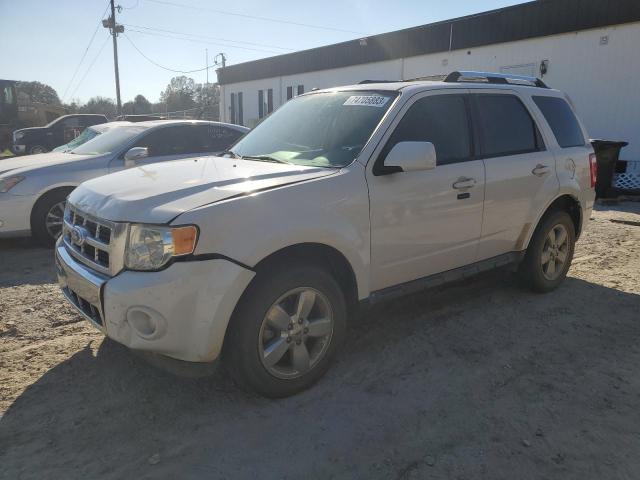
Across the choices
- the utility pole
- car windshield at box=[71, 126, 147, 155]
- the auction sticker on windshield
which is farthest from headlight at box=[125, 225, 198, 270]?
the utility pole

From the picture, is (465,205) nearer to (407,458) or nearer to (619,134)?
(407,458)

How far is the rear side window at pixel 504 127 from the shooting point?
13.6 ft

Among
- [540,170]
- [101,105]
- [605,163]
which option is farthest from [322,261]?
[101,105]

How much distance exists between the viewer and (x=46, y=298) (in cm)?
465

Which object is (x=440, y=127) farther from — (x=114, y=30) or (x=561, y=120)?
(x=114, y=30)

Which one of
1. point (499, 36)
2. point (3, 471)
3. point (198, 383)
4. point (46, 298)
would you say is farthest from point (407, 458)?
point (499, 36)

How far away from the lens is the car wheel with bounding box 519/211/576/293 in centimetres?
476

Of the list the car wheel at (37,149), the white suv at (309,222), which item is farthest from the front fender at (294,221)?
the car wheel at (37,149)

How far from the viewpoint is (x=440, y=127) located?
3824 mm

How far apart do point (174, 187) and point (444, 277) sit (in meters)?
2.15

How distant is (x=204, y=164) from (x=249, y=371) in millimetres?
1633

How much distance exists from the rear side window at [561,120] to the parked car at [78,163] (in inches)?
177

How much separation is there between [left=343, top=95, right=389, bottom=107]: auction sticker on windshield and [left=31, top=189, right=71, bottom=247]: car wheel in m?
4.21

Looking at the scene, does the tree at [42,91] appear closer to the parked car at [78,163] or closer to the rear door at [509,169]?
the parked car at [78,163]
